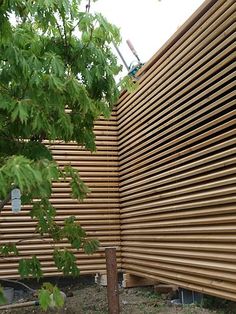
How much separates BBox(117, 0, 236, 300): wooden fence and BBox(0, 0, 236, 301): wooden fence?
0.01 metres

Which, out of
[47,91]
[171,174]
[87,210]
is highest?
[47,91]

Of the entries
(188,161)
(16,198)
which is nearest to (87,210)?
(188,161)

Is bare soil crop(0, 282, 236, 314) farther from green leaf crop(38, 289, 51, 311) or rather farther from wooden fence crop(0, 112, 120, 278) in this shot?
green leaf crop(38, 289, 51, 311)

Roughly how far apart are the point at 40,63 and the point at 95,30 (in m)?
0.76

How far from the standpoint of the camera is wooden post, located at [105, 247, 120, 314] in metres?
4.65

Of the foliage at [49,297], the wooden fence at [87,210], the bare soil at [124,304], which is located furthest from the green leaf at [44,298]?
the wooden fence at [87,210]

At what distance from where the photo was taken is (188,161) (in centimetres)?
533

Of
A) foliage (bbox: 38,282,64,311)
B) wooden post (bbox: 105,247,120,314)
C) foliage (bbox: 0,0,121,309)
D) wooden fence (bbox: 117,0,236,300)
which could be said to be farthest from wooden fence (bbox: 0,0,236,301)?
foliage (bbox: 38,282,64,311)

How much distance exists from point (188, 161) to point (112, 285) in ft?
5.64

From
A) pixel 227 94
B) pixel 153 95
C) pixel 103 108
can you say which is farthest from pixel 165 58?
pixel 103 108

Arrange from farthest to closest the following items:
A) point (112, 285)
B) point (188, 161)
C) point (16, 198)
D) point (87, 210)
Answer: point (87, 210), point (188, 161), point (112, 285), point (16, 198)

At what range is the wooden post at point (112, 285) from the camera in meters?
4.65

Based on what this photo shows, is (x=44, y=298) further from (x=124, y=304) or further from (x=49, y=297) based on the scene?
(x=124, y=304)

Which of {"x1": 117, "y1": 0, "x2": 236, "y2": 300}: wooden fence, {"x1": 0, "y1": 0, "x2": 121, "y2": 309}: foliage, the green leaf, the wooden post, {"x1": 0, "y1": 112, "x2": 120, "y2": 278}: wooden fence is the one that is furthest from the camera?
{"x1": 0, "y1": 112, "x2": 120, "y2": 278}: wooden fence
